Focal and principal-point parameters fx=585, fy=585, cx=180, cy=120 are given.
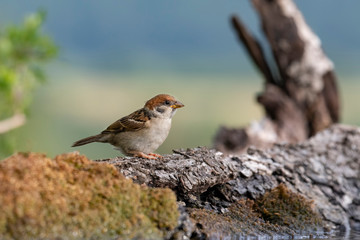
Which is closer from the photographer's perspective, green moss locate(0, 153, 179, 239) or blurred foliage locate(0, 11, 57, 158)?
green moss locate(0, 153, 179, 239)

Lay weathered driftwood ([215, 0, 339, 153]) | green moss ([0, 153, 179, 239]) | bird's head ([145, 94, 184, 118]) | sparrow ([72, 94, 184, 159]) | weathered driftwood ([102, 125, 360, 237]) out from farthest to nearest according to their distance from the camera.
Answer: weathered driftwood ([215, 0, 339, 153]) → bird's head ([145, 94, 184, 118]) → sparrow ([72, 94, 184, 159]) → weathered driftwood ([102, 125, 360, 237]) → green moss ([0, 153, 179, 239])

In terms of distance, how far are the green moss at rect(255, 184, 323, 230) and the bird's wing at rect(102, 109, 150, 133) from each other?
1283 millimetres

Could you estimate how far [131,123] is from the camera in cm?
547

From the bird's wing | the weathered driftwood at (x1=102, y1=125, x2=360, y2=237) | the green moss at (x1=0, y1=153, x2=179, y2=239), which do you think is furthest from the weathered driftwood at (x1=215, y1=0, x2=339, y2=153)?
the green moss at (x1=0, y1=153, x2=179, y2=239)

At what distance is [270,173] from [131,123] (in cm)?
145

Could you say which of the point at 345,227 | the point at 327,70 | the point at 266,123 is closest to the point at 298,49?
the point at 327,70

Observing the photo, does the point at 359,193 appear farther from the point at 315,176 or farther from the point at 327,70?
the point at 327,70

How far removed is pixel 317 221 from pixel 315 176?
904 millimetres

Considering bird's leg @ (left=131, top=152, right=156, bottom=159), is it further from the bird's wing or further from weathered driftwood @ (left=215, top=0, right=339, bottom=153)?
weathered driftwood @ (left=215, top=0, right=339, bottom=153)

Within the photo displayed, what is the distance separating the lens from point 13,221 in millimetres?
3234

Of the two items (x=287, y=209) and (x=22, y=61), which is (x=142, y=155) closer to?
(x=287, y=209)

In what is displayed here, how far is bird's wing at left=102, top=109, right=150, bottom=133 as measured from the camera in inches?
214

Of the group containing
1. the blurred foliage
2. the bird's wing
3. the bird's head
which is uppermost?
the blurred foliage

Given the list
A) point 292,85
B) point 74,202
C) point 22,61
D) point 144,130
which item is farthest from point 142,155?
point 292,85
